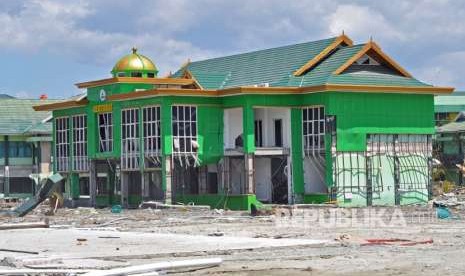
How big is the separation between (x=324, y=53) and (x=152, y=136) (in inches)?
439

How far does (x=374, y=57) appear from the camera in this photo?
6481 centimetres

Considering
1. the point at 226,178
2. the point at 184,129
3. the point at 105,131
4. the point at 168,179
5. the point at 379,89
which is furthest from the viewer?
the point at 105,131

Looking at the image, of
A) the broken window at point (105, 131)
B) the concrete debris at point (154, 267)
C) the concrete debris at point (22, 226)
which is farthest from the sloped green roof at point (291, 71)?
the concrete debris at point (154, 267)

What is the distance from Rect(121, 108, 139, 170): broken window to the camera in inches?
2606

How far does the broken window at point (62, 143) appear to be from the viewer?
249 feet

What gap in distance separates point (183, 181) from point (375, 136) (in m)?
11.7

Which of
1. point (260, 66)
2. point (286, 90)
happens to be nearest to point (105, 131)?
point (260, 66)

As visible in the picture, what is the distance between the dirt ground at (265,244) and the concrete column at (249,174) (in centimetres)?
1269

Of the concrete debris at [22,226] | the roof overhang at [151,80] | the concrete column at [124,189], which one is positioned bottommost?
the concrete debris at [22,226]

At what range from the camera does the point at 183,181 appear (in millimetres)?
66688

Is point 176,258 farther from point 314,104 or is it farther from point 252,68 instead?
point 252,68

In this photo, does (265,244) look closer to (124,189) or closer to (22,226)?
(22,226)

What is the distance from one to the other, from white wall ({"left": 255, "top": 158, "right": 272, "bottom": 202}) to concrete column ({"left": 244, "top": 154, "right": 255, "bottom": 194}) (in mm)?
3941

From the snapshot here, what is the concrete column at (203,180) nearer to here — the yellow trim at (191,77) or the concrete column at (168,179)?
the concrete column at (168,179)
